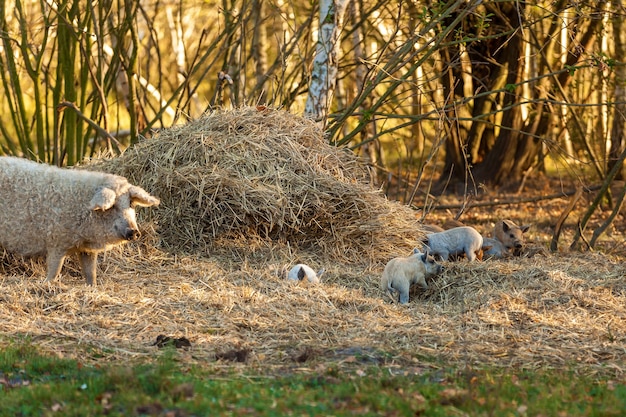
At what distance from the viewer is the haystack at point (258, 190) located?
9508 mm

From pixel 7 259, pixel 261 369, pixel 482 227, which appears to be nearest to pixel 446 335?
pixel 261 369

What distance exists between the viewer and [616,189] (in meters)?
16.0

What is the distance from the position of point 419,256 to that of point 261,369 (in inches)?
110

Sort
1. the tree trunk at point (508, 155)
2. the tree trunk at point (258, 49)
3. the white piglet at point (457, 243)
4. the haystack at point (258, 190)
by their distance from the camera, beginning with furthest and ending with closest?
the tree trunk at point (508, 155) → the tree trunk at point (258, 49) → the white piglet at point (457, 243) → the haystack at point (258, 190)

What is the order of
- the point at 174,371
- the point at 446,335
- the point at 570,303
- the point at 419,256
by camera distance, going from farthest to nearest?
the point at 419,256
the point at 570,303
the point at 446,335
the point at 174,371

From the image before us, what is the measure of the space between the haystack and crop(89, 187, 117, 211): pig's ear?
62.0 inches

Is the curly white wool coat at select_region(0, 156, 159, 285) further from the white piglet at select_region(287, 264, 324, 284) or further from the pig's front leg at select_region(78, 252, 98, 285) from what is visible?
the white piglet at select_region(287, 264, 324, 284)

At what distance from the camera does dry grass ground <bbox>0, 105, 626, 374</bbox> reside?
20.9 ft

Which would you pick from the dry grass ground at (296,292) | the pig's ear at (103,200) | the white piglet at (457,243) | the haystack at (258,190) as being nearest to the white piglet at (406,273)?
the dry grass ground at (296,292)

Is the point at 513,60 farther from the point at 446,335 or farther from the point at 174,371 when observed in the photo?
the point at 174,371

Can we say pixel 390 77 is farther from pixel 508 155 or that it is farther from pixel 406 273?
pixel 508 155

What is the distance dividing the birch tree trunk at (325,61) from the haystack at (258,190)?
3.34 ft

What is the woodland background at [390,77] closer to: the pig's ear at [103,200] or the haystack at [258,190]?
the haystack at [258,190]

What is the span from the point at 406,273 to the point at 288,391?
2961 millimetres
